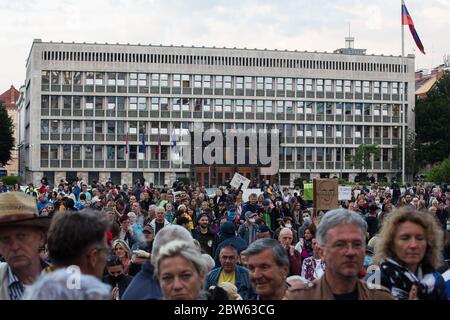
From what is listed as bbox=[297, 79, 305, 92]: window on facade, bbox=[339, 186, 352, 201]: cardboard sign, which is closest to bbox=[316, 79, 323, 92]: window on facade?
bbox=[297, 79, 305, 92]: window on facade

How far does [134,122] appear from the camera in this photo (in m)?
67.3

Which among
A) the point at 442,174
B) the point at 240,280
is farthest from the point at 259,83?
the point at 240,280

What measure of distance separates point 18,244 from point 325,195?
1012cm

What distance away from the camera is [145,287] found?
13.3 feet

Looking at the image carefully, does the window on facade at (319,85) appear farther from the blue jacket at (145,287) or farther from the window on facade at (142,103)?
the blue jacket at (145,287)

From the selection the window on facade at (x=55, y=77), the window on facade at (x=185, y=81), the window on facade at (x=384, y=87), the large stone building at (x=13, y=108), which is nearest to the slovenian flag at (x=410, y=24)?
the window on facade at (x=185, y=81)

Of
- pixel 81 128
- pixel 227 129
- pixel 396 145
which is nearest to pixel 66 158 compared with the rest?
pixel 81 128

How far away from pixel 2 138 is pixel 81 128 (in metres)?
9.18

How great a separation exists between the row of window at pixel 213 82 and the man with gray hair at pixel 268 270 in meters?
63.7

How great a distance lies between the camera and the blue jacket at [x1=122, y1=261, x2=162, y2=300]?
155 inches

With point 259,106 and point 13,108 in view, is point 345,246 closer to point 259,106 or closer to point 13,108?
point 259,106

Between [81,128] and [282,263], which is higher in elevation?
[81,128]
